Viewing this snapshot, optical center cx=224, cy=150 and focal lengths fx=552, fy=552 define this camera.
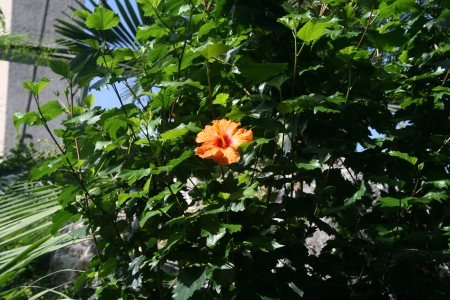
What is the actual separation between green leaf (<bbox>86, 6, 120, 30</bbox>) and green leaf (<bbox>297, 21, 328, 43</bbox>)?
42 cm

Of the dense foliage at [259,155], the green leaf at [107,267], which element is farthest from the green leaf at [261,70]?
the green leaf at [107,267]

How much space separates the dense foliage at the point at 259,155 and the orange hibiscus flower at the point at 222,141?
3 cm

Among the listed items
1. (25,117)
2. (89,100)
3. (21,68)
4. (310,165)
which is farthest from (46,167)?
(21,68)

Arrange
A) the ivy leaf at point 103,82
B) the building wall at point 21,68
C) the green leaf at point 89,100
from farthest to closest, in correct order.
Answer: the building wall at point 21,68 → the green leaf at point 89,100 → the ivy leaf at point 103,82

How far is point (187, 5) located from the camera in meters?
1.26

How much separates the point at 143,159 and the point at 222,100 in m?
0.23

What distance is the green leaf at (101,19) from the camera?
4.02ft

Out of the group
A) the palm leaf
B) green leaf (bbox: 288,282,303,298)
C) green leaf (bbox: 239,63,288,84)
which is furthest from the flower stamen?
the palm leaf

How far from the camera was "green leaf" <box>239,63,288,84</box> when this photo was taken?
1099mm

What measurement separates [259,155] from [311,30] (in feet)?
1.27

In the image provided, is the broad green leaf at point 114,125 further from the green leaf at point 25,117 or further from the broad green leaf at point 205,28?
the broad green leaf at point 205,28

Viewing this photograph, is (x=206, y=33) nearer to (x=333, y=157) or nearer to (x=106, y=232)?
(x=333, y=157)

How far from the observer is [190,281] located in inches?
43.5

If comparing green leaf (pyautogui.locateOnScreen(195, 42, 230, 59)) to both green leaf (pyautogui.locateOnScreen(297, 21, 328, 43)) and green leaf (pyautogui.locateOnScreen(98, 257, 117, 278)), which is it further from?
green leaf (pyautogui.locateOnScreen(98, 257, 117, 278))
